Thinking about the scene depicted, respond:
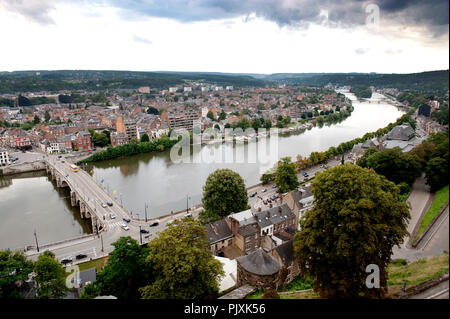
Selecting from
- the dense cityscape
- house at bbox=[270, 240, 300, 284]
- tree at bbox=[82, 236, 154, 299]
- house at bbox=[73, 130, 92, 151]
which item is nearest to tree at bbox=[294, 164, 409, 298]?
the dense cityscape

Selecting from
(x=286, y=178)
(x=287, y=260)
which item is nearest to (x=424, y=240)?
(x=287, y=260)

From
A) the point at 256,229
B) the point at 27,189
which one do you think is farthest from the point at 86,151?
the point at 256,229

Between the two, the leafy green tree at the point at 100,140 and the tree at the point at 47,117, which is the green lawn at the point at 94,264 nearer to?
the leafy green tree at the point at 100,140

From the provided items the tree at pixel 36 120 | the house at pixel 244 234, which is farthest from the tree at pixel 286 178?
the tree at pixel 36 120

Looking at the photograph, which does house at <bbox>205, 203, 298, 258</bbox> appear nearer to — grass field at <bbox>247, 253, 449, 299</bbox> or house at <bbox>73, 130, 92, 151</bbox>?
grass field at <bbox>247, 253, 449, 299</bbox>

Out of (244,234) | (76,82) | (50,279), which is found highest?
(76,82)

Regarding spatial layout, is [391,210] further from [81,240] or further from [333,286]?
[81,240]

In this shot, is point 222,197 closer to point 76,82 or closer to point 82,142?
point 82,142

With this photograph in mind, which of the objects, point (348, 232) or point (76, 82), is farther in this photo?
point (76, 82)
